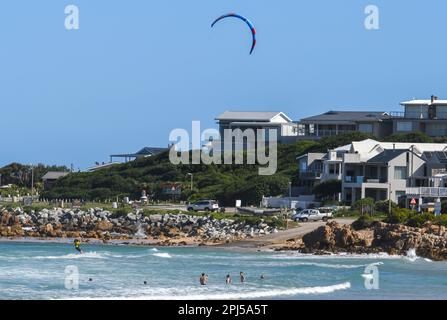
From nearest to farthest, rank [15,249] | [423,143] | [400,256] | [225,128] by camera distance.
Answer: [400,256] < [15,249] < [423,143] < [225,128]

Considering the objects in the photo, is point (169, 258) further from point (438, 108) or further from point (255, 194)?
point (438, 108)

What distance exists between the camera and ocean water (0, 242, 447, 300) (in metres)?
38.8

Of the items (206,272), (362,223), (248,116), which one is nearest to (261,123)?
(248,116)

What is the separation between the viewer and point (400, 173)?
6381 cm

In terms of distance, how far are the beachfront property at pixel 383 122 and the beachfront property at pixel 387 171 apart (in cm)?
1107

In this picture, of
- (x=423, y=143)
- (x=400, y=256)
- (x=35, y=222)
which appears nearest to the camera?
(x=400, y=256)

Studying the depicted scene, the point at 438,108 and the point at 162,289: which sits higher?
the point at 438,108

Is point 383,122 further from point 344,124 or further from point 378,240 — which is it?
point 378,240

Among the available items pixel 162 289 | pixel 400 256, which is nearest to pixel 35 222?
pixel 400 256

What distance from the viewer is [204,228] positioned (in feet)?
197

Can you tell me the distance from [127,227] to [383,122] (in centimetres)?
2427

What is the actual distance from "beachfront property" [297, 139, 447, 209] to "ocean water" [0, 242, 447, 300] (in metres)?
12.2

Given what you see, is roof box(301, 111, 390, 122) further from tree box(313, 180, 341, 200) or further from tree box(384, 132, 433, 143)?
tree box(313, 180, 341, 200)

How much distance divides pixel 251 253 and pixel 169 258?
3.66 metres
